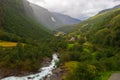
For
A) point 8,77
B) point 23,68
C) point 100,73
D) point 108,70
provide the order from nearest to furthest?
point 100,73
point 108,70
point 8,77
point 23,68

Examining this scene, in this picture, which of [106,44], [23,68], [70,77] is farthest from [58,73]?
[106,44]

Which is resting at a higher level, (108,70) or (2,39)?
(2,39)

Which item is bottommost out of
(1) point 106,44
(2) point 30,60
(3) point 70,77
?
(3) point 70,77

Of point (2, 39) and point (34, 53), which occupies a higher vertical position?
point (2, 39)

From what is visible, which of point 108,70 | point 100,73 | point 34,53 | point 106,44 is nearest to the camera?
point 100,73

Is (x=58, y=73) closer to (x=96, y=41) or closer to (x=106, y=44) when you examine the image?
(x=106, y=44)

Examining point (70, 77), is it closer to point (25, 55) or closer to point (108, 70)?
point (108, 70)

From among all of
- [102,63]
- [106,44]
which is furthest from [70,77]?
[106,44]

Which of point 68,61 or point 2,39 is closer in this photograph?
point 68,61

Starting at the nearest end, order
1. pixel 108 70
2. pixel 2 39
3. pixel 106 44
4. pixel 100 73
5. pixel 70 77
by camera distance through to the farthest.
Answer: pixel 70 77
pixel 100 73
pixel 108 70
pixel 106 44
pixel 2 39
